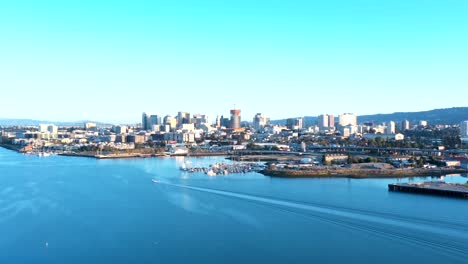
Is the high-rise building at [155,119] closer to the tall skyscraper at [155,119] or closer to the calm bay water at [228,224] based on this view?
the tall skyscraper at [155,119]

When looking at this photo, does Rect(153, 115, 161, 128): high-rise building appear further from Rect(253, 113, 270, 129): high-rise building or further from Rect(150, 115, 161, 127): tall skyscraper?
Rect(253, 113, 270, 129): high-rise building

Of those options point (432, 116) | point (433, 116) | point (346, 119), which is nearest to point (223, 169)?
point (346, 119)

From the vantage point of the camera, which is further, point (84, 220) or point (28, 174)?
point (28, 174)

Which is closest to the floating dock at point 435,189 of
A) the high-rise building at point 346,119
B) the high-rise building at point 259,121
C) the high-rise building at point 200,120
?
the high-rise building at point 200,120

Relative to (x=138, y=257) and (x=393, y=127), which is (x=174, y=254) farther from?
(x=393, y=127)

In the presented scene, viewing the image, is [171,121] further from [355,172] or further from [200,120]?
[355,172]

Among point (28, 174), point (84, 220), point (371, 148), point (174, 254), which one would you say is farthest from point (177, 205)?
point (371, 148)
